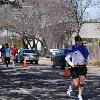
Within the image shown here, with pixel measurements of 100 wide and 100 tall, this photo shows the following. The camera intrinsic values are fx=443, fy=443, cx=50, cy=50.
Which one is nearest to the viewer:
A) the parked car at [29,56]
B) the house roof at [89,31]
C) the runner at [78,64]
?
the runner at [78,64]

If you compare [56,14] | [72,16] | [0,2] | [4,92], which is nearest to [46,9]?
[56,14]

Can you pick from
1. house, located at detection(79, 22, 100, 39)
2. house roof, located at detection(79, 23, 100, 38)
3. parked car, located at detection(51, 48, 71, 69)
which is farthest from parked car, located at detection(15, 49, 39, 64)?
house, located at detection(79, 22, 100, 39)

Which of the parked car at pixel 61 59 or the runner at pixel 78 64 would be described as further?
the parked car at pixel 61 59

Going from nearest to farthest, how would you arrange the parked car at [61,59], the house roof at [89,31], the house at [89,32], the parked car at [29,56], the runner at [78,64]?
the runner at [78,64]
the parked car at [61,59]
the parked car at [29,56]
the house roof at [89,31]
the house at [89,32]

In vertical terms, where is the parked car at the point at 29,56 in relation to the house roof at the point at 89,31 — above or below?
below

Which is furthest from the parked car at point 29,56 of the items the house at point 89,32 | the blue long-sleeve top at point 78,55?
the house at point 89,32

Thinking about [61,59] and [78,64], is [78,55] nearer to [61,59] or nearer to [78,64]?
[78,64]

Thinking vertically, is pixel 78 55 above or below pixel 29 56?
above

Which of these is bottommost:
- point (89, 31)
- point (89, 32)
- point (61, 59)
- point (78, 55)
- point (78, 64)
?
point (61, 59)

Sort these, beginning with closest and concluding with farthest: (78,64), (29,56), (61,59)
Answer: (78,64) → (61,59) → (29,56)

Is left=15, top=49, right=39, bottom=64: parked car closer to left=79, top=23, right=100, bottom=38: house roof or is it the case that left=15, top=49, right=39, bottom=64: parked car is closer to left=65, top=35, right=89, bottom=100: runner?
left=65, top=35, right=89, bottom=100: runner

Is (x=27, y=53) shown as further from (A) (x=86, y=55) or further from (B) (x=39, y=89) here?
(A) (x=86, y=55)

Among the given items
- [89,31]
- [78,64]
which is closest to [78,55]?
[78,64]

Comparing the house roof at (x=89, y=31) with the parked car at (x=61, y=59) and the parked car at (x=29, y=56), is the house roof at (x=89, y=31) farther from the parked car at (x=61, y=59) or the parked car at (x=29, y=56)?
the parked car at (x=61, y=59)
